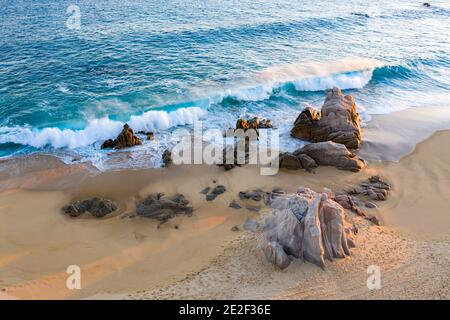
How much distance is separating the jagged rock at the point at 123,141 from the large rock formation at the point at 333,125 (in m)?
7.39

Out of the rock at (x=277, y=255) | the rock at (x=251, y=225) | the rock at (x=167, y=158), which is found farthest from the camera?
the rock at (x=167, y=158)

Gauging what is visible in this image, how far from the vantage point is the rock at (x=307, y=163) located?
1553 cm

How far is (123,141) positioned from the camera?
17.4 metres

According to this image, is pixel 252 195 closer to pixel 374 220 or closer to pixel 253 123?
pixel 374 220

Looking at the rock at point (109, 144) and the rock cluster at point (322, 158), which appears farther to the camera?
the rock at point (109, 144)

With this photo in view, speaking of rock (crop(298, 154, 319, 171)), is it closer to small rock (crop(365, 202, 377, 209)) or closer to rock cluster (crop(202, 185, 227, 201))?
small rock (crop(365, 202, 377, 209))

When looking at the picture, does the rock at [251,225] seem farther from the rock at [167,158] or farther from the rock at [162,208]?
the rock at [167,158]

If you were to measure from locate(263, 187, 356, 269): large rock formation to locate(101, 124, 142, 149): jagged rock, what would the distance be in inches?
351

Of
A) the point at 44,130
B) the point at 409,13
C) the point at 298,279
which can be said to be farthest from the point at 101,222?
the point at 409,13

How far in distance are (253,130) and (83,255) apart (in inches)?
405

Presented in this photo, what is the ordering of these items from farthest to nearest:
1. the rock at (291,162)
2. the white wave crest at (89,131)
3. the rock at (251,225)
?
1. the white wave crest at (89,131)
2. the rock at (291,162)
3. the rock at (251,225)

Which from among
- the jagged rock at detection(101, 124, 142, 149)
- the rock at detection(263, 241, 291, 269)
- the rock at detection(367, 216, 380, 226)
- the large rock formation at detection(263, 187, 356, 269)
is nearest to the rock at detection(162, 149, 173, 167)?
the jagged rock at detection(101, 124, 142, 149)

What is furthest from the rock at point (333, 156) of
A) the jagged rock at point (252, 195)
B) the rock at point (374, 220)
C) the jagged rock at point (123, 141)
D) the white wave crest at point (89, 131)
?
the white wave crest at point (89, 131)

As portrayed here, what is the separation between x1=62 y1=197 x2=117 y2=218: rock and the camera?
12.8 meters
